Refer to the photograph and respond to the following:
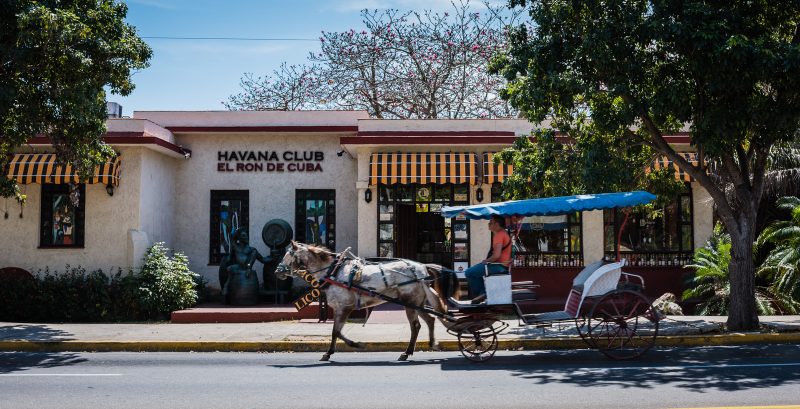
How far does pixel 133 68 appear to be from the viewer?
587 inches

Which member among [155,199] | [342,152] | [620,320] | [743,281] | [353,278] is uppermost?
[342,152]

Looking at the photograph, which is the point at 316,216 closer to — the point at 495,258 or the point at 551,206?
the point at 495,258

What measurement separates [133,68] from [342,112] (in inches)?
263

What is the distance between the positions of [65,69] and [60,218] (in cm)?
630

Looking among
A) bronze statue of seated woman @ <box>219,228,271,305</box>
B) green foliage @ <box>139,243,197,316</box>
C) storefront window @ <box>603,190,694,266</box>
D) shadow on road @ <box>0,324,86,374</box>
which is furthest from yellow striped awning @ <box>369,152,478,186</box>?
shadow on road @ <box>0,324,86,374</box>

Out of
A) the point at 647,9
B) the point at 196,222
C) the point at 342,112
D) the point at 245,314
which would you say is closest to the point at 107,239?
the point at 196,222

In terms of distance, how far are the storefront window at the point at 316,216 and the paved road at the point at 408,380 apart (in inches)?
330

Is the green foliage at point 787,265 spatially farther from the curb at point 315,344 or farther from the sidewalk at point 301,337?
the curb at point 315,344

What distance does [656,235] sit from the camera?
62.4 ft

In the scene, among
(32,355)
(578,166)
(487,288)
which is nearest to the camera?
(487,288)

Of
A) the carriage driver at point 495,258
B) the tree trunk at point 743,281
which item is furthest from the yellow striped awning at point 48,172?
the tree trunk at point 743,281

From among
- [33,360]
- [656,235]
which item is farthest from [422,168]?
[33,360]

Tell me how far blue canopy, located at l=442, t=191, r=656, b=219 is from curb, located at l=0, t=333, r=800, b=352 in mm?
2802

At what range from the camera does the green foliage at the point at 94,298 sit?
56.2 feet
